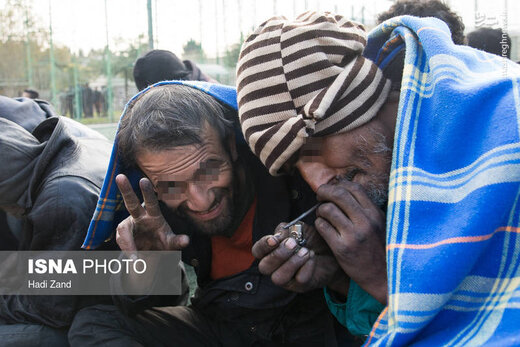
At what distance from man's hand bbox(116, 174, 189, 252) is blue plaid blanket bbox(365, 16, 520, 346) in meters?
0.89

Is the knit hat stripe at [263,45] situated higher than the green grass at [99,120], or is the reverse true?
the knit hat stripe at [263,45]

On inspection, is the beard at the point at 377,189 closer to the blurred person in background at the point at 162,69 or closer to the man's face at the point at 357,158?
the man's face at the point at 357,158

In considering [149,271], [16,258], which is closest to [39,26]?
[16,258]

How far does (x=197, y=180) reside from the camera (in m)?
2.03

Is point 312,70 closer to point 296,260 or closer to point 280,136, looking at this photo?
point 280,136

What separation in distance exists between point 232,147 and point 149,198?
0.40 meters

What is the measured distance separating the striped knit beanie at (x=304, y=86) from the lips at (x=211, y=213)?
1.37 feet

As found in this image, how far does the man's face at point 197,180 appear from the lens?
2.03m

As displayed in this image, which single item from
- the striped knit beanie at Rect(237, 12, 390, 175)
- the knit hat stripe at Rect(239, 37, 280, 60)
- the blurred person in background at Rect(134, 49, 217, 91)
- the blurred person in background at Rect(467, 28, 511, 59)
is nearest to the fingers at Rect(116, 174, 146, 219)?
the striped knit beanie at Rect(237, 12, 390, 175)

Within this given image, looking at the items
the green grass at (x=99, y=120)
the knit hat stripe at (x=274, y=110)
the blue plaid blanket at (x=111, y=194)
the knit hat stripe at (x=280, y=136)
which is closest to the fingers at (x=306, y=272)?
the knit hat stripe at (x=280, y=136)

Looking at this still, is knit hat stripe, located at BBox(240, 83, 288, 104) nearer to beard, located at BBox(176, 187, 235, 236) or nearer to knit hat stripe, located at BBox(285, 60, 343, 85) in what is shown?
knit hat stripe, located at BBox(285, 60, 343, 85)

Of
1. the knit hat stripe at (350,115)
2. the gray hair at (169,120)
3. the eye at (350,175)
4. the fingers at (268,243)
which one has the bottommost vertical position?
the fingers at (268,243)

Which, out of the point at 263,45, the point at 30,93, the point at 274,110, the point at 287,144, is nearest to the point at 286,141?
the point at 287,144

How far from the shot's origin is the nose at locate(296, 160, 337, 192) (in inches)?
65.9
